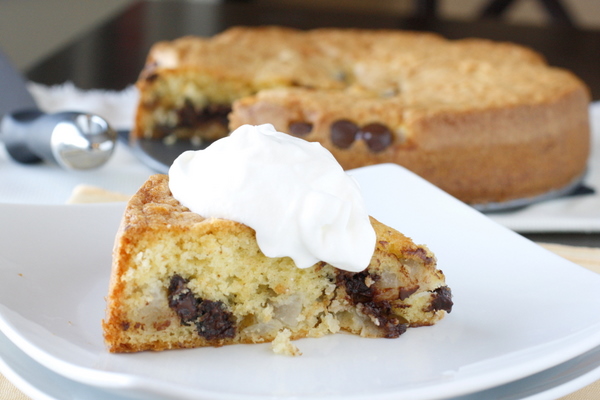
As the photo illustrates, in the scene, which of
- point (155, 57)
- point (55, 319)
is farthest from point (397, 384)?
point (155, 57)

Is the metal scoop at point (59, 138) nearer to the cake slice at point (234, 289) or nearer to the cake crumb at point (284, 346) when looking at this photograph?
the cake slice at point (234, 289)

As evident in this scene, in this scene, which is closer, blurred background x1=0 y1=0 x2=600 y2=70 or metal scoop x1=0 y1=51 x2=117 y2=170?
metal scoop x1=0 y1=51 x2=117 y2=170

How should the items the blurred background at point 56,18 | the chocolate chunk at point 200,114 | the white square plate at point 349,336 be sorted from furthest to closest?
the blurred background at point 56,18 < the chocolate chunk at point 200,114 < the white square plate at point 349,336

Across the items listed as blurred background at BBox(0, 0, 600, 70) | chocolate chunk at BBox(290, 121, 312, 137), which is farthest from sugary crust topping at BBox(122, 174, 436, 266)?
blurred background at BBox(0, 0, 600, 70)

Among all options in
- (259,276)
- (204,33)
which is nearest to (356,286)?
(259,276)

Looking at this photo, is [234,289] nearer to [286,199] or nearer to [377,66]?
[286,199]

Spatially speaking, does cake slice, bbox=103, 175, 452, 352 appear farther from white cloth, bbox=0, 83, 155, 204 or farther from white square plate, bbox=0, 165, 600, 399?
white cloth, bbox=0, 83, 155, 204

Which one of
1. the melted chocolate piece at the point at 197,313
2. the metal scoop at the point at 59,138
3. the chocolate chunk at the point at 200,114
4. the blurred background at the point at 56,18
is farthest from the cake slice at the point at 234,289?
the blurred background at the point at 56,18

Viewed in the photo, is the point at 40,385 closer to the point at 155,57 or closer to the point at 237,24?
the point at 155,57
